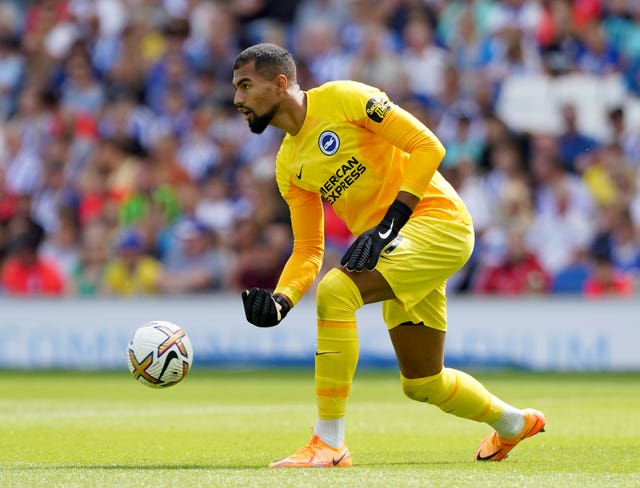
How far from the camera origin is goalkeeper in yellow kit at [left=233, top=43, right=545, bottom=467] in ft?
24.0

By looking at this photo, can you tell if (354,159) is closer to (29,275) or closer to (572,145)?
(29,275)

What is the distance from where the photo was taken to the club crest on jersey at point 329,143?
7691mm

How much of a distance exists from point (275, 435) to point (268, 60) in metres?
3.22

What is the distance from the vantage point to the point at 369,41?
20.2 metres

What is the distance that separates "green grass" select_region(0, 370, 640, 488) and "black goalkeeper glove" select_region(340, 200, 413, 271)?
3.65 ft

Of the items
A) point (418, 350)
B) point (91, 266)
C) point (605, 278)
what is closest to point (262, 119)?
point (418, 350)

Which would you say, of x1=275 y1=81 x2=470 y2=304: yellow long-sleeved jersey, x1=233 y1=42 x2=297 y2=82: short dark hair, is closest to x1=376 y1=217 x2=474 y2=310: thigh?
x1=275 y1=81 x2=470 y2=304: yellow long-sleeved jersey

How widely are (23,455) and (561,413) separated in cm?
516

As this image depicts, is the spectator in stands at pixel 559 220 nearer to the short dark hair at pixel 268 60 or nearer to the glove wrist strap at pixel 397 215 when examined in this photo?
the short dark hair at pixel 268 60

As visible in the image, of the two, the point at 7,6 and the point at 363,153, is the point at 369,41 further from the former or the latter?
the point at 363,153

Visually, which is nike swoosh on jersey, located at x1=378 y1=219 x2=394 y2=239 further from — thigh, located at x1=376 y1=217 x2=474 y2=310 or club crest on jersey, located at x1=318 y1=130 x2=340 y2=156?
club crest on jersey, located at x1=318 y1=130 x2=340 y2=156

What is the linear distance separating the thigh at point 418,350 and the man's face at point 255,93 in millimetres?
1473

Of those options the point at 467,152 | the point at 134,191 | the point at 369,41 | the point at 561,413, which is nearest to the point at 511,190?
the point at 467,152

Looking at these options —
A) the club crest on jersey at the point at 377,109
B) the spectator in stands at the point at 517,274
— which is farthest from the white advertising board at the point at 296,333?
the club crest on jersey at the point at 377,109
